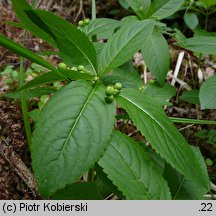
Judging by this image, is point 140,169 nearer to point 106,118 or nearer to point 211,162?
point 106,118

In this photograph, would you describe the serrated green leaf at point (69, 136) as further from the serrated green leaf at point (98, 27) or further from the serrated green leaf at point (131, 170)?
the serrated green leaf at point (98, 27)

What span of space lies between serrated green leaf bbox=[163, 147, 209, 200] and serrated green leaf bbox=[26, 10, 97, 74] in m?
0.61

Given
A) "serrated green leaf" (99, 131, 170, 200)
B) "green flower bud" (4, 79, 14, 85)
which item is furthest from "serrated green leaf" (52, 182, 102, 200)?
"green flower bud" (4, 79, 14, 85)

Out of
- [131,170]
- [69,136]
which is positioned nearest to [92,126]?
[69,136]

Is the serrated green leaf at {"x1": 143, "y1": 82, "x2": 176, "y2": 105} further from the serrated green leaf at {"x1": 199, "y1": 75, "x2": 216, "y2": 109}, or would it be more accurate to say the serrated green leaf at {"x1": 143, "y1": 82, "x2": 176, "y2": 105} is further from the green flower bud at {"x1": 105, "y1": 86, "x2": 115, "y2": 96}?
the green flower bud at {"x1": 105, "y1": 86, "x2": 115, "y2": 96}

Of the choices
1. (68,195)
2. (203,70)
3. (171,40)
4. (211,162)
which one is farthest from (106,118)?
(171,40)

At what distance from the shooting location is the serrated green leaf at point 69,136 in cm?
110

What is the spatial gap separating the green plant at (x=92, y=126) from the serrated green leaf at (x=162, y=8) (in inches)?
22.6

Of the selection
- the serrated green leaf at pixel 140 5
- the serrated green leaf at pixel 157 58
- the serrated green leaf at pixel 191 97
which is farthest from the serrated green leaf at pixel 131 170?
the serrated green leaf at pixel 140 5

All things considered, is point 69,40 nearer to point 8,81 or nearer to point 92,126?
point 92,126

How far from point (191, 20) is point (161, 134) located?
167 centimetres

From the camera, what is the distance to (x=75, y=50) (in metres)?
1.35

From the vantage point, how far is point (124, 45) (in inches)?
55.8

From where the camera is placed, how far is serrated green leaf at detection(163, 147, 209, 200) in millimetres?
1497
